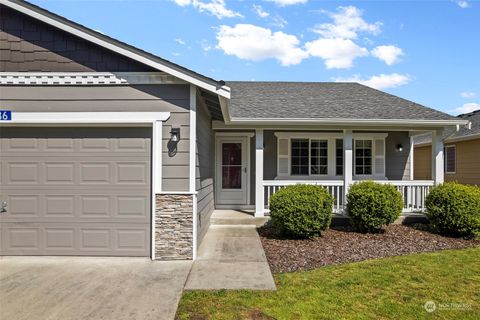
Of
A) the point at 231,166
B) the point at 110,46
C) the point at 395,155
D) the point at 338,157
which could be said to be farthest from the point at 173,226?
the point at 395,155

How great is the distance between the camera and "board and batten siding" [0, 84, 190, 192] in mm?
5098

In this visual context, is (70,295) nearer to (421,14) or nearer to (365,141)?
(365,141)

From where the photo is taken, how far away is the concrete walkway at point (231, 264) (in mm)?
4027

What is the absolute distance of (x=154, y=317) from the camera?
3.13m

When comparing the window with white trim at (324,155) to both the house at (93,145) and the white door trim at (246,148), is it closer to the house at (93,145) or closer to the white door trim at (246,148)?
the white door trim at (246,148)

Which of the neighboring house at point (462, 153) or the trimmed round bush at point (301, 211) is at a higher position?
the neighboring house at point (462, 153)

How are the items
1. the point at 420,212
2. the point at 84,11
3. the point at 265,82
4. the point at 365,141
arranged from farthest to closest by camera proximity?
the point at 265,82 < the point at 365,141 < the point at 420,212 < the point at 84,11

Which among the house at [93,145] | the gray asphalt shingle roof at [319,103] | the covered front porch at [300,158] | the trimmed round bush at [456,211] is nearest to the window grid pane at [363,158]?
the covered front porch at [300,158]

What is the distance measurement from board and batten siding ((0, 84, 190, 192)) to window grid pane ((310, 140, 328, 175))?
5417 millimetres

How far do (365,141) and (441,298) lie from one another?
673 centimetres

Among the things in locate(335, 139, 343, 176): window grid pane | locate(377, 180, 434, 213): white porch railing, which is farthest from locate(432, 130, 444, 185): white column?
locate(335, 139, 343, 176): window grid pane

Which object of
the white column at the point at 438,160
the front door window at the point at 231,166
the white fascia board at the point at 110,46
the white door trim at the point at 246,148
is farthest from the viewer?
the front door window at the point at 231,166

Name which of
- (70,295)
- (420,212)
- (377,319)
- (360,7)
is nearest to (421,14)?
(360,7)

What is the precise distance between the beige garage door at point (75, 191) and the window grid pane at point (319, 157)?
583cm
